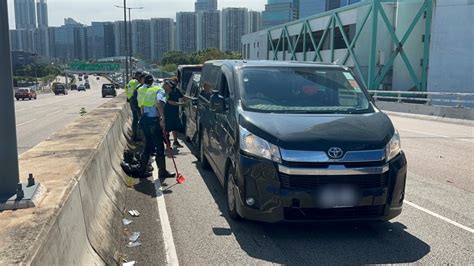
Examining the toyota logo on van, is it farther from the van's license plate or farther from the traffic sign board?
the traffic sign board

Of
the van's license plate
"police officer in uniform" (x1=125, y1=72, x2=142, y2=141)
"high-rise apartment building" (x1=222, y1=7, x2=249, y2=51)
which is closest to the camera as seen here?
the van's license plate

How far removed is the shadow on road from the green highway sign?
86.4m

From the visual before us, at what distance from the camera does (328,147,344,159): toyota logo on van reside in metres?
5.05

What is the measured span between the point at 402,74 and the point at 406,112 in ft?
58.1

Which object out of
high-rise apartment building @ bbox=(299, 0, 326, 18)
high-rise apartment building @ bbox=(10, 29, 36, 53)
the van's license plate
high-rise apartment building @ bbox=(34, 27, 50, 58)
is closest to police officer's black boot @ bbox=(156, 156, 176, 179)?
the van's license plate

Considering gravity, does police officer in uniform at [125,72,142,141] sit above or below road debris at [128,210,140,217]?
above

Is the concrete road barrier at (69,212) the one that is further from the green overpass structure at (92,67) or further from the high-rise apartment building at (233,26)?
the high-rise apartment building at (233,26)

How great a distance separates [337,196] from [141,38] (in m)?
151

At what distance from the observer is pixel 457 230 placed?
5637 millimetres

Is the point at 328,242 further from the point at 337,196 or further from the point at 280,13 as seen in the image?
the point at 280,13

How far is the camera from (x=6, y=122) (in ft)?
13.2

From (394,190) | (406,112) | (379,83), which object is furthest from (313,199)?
(379,83)

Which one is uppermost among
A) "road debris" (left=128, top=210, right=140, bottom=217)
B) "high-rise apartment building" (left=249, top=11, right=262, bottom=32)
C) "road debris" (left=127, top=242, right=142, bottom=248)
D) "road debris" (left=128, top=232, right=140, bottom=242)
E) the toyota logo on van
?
"high-rise apartment building" (left=249, top=11, right=262, bottom=32)

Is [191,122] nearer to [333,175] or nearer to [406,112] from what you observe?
[333,175]
